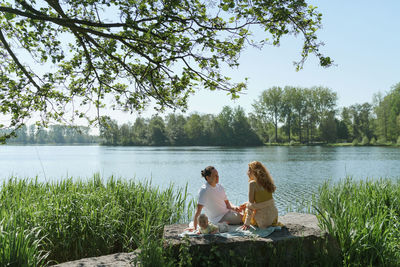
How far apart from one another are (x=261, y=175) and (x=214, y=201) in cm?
78

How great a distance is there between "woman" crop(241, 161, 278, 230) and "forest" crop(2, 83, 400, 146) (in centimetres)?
6250

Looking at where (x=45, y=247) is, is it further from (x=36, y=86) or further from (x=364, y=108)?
(x=364, y=108)

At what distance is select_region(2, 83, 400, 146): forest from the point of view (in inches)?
2467

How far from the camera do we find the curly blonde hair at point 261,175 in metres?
4.17

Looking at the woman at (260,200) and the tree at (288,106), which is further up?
the tree at (288,106)

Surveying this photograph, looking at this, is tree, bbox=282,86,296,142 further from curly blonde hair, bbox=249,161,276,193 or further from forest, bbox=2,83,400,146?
curly blonde hair, bbox=249,161,276,193

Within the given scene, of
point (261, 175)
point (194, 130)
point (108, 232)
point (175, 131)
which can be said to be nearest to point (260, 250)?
point (261, 175)

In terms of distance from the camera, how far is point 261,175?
419cm

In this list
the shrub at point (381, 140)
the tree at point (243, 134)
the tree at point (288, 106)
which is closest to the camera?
the shrub at point (381, 140)

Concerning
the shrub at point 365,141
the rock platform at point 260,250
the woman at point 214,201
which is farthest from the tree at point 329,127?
the rock platform at point 260,250

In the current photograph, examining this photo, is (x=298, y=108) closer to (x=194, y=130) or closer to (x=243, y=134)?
(x=243, y=134)

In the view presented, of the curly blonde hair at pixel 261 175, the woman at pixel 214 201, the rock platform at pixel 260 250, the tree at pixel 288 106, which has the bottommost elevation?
the rock platform at pixel 260 250

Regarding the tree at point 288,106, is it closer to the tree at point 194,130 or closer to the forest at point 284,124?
the forest at point 284,124

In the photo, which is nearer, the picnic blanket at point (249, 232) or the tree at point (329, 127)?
the picnic blanket at point (249, 232)
